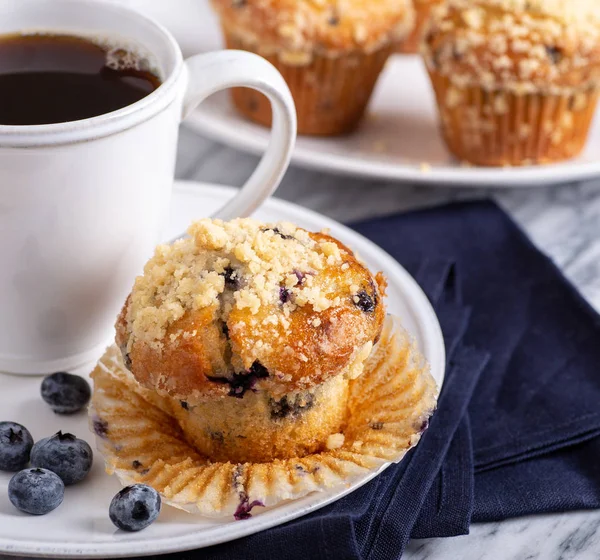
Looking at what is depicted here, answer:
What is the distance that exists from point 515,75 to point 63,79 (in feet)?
3.54

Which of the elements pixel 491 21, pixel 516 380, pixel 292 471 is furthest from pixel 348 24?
pixel 292 471

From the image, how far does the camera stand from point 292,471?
1.25m

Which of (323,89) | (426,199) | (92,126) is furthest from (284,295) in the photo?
(323,89)

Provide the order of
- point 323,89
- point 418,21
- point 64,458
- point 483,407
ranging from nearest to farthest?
point 64,458 < point 483,407 < point 323,89 < point 418,21

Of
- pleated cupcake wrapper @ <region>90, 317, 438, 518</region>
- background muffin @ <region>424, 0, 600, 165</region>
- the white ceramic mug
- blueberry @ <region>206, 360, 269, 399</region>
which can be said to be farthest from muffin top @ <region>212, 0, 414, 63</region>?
blueberry @ <region>206, 360, 269, 399</region>

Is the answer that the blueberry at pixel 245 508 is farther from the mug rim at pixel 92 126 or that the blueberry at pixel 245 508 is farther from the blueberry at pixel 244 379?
the mug rim at pixel 92 126

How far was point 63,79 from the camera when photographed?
1.46 m

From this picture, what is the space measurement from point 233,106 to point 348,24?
42 centimetres

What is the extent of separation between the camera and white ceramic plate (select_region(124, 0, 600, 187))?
2.07m

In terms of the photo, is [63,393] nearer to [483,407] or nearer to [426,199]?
[483,407]

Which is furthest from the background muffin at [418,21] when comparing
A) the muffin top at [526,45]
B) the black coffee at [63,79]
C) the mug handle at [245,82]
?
the black coffee at [63,79]

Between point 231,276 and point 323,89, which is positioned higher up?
point 231,276

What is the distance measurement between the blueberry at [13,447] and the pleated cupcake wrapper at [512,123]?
1.35 metres

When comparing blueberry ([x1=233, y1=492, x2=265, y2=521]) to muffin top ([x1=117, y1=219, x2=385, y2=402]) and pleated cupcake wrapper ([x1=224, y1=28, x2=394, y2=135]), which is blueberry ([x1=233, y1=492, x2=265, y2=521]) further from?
pleated cupcake wrapper ([x1=224, y1=28, x2=394, y2=135])
